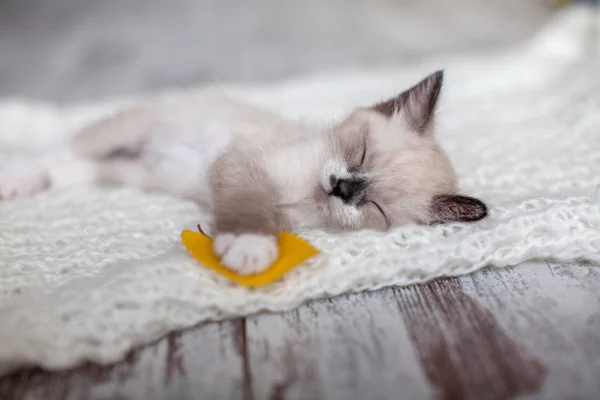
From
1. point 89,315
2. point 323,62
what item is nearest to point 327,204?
point 89,315

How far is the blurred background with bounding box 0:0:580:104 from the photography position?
241cm

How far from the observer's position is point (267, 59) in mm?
2654

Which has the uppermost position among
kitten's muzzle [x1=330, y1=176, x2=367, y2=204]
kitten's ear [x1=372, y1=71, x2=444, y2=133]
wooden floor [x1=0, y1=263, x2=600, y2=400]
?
kitten's ear [x1=372, y1=71, x2=444, y2=133]

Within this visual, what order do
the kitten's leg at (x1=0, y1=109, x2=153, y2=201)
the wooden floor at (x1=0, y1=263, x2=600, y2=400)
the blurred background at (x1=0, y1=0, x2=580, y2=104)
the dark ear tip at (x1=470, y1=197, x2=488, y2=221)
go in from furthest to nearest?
the blurred background at (x1=0, y1=0, x2=580, y2=104)
the kitten's leg at (x1=0, y1=109, x2=153, y2=201)
the dark ear tip at (x1=470, y1=197, x2=488, y2=221)
the wooden floor at (x1=0, y1=263, x2=600, y2=400)

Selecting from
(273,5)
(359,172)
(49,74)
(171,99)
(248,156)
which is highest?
(273,5)

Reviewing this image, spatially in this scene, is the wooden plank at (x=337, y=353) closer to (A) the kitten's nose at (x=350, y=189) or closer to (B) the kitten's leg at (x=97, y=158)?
(A) the kitten's nose at (x=350, y=189)

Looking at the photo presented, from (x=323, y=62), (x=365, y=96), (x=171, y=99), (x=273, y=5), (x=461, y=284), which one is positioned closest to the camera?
(x=461, y=284)

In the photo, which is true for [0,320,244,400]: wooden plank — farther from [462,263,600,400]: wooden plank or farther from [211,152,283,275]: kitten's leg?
[462,263,600,400]: wooden plank

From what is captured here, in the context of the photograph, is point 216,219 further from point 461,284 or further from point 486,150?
point 486,150

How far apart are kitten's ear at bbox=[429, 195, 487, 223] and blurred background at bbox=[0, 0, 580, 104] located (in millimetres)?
1596

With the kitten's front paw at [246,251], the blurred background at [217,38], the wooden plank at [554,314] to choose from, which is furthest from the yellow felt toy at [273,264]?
the blurred background at [217,38]

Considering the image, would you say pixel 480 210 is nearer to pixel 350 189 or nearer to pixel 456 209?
pixel 456 209

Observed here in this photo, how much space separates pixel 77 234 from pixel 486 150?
1115 mm

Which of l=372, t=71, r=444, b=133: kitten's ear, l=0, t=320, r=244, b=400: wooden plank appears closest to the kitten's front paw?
l=0, t=320, r=244, b=400: wooden plank
